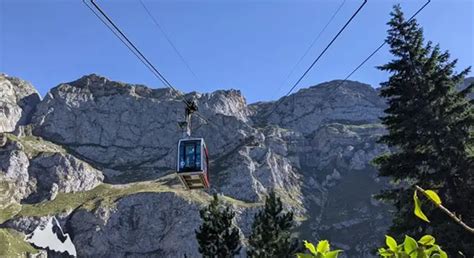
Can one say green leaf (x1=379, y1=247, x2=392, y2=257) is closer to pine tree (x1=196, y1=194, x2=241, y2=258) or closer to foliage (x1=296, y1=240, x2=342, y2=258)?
foliage (x1=296, y1=240, x2=342, y2=258)

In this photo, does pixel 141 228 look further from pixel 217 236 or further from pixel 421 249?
pixel 421 249

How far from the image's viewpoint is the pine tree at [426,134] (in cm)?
2267

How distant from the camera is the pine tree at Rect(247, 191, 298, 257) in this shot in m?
42.8

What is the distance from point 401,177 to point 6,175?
194467 millimetres

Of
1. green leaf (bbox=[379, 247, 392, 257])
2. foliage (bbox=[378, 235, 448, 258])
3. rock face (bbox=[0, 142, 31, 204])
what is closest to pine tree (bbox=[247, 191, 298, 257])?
green leaf (bbox=[379, 247, 392, 257])

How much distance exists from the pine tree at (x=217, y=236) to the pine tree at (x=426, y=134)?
23996 millimetres

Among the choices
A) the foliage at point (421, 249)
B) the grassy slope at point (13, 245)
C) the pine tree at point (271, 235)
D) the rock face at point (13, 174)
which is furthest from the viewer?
the rock face at point (13, 174)

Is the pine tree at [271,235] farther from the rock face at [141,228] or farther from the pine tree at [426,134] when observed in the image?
the rock face at [141,228]

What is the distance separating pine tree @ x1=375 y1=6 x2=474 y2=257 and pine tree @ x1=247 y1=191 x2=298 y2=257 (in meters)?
18.6

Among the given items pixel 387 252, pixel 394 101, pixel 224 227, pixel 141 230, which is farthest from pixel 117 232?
pixel 387 252

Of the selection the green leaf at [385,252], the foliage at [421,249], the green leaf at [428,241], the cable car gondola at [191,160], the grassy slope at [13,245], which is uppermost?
the cable car gondola at [191,160]

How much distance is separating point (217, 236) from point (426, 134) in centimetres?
2714

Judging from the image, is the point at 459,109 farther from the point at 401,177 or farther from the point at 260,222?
the point at 260,222

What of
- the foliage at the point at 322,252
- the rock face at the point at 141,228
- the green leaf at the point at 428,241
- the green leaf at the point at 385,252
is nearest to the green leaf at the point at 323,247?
the foliage at the point at 322,252
